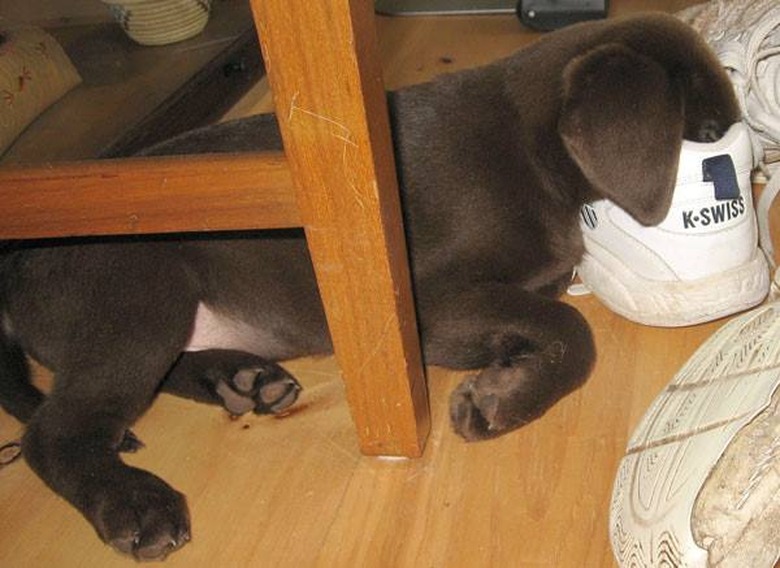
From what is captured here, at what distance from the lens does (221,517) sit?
4.21 feet

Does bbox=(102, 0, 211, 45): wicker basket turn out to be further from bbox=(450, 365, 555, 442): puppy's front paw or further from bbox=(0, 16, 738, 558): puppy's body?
bbox=(450, 365, 555, 442): puppy's front paw

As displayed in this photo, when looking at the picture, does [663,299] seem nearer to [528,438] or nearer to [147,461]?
[528,438]

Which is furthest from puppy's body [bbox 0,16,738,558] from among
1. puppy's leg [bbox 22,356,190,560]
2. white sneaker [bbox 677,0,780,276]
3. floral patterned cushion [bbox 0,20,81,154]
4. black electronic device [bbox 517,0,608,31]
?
black electronic device [bbox 517,0,608,31]

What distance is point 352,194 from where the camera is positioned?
41.4 inches

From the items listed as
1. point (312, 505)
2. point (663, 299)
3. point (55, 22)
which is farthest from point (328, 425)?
point (55, 22)

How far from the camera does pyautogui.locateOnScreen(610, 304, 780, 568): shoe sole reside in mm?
1006

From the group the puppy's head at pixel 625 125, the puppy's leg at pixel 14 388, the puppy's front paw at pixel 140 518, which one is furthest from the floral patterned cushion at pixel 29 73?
the puppy's head at pixel 625 125

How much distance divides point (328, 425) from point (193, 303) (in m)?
0.26

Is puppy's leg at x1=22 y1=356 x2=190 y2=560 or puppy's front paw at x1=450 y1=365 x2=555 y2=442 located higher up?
puppy's leg at x1=22 y1=356 x2=190 y2=560

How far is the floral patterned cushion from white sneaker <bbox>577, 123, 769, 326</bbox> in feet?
3.54

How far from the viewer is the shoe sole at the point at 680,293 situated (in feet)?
4.58

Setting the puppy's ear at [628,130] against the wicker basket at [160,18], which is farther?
the wicker basket at [160,18]

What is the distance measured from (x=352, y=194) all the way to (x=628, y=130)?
42 cm

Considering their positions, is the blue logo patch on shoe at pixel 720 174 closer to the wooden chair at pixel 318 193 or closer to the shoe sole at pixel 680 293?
the shoe sole at pixel 680 293
